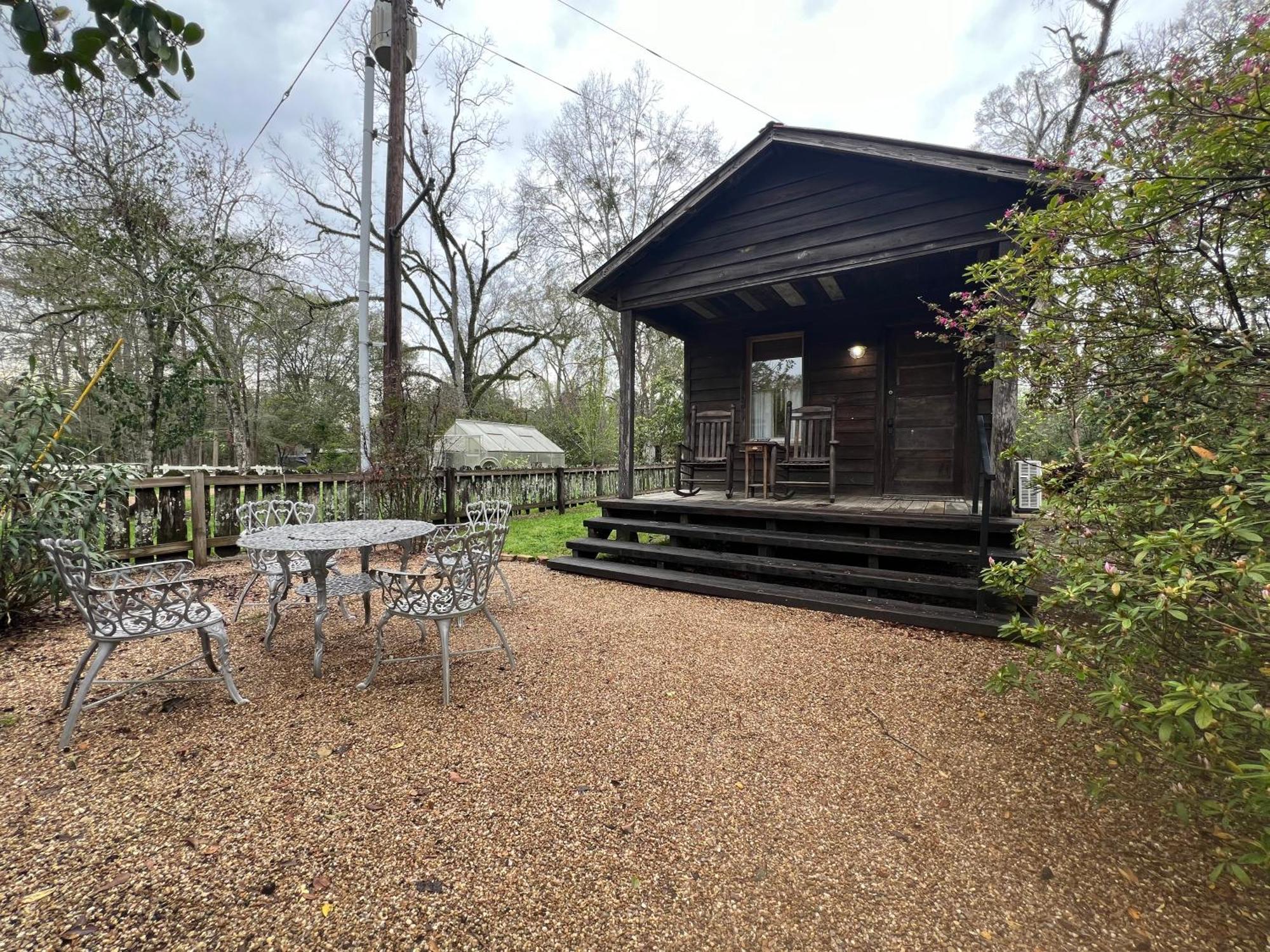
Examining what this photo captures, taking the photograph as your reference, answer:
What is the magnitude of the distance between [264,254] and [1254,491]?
10.4m

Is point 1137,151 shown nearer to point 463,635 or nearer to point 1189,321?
point 1189,321

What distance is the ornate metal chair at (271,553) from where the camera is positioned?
10.4ft

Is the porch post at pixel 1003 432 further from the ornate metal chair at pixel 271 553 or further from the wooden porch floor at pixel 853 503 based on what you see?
the ornate metal chair at pixel 271 553

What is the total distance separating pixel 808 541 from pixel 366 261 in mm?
5994

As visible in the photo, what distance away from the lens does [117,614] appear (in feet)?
7.09

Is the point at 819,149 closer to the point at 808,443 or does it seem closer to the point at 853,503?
the point at 808,443

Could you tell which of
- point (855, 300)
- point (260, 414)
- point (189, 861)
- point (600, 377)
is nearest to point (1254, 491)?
point (189, 861)

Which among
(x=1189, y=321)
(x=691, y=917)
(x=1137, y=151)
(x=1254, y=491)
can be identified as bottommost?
(x=691, y=917)

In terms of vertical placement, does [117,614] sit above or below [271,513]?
below

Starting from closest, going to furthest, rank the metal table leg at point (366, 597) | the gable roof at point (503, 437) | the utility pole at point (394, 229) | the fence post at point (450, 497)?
the metal table leg at point (366, 597)
the utility pole at point (394, 229)
the fence post at point (450, 497)
the gable roof at point (503, 437)

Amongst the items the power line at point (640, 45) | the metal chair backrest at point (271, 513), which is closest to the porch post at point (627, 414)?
the metal chair backrest at point (271, 513)

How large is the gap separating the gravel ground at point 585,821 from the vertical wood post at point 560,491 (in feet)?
21.8

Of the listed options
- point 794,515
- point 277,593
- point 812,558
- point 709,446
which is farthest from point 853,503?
point 277,593

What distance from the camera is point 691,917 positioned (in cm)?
128
